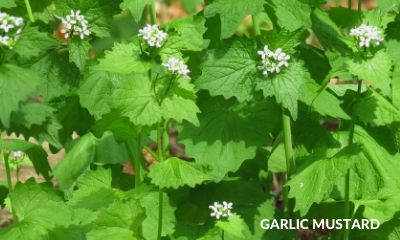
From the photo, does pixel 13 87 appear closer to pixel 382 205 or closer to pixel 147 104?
pixel 147 104

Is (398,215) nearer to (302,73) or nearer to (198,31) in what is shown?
(302,73)

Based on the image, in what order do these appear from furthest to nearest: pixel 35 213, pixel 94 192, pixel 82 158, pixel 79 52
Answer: pixel 82 158 → pixel 79 52 → pixel 94 192 → pixel 35 213

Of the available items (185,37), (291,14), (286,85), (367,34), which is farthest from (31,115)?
(367,34)

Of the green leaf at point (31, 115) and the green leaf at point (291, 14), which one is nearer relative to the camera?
the green leaf at point (31, 115)

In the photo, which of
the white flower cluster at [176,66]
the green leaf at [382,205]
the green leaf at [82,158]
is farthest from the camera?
the green leaf at [82,158]

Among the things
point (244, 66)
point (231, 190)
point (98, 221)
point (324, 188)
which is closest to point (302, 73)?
point (244, 66)

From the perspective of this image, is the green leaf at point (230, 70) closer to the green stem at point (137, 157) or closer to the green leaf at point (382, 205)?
the green stem at point (137, 157)

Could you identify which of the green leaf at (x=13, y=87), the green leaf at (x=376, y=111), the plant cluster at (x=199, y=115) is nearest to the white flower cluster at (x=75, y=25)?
the plant cluster at (x=199, y=115)
